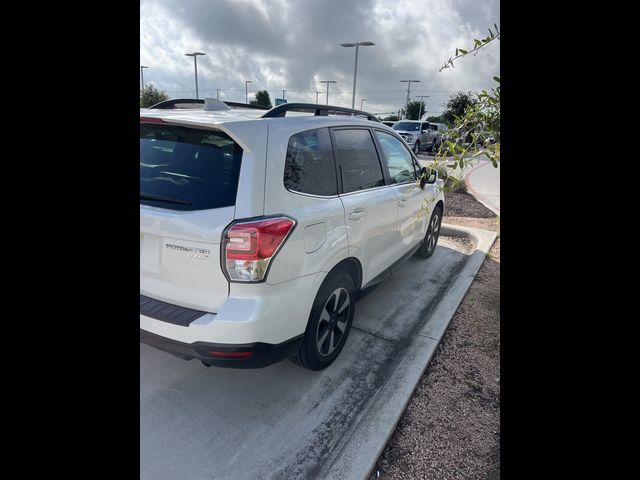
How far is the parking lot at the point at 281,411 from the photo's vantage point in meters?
2.23

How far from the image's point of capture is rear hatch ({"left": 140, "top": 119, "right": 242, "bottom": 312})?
2.26 meters

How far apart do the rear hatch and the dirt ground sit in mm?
1377

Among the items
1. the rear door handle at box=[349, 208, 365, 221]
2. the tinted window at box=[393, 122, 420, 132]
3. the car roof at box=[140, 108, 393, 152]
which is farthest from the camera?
the tinted window at box=[393, 122, 420, 132]

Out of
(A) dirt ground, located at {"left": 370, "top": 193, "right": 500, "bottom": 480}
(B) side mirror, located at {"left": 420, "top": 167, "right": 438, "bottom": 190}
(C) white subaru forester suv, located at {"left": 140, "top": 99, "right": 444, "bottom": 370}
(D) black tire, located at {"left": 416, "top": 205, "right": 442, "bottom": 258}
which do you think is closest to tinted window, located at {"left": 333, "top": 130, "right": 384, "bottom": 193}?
(C) white subaru forester suv, located at {"left": 140, "top": 99, "right": 444, "bottom": 370}

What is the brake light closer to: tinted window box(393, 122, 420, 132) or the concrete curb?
the concrete curb

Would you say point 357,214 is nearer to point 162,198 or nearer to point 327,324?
point 327,324

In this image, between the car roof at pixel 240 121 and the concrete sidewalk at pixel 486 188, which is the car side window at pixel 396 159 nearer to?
the car roof at pixel 240 121

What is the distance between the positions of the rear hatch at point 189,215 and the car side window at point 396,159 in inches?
73.7

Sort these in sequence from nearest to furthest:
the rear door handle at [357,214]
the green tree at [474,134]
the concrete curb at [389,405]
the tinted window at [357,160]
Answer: the green tree at [474,134], the concrete curb at [389,405], the rear door handle at [357,214], the tinted window at [357,160]

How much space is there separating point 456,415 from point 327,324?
1028 millimetres

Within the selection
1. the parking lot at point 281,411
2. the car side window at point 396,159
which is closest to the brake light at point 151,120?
the parking lot at point 281,411

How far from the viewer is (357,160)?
3.33 meters
